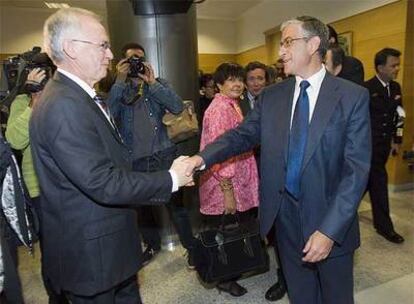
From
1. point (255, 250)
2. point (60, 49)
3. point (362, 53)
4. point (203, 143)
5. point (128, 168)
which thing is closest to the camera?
point (60, 49)

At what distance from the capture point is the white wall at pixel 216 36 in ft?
24.9

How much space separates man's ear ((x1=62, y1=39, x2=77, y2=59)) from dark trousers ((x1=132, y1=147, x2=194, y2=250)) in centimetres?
118

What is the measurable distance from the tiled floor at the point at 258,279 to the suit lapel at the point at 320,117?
49.5 inches

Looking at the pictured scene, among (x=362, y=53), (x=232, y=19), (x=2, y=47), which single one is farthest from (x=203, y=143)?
(x=232, y=19)

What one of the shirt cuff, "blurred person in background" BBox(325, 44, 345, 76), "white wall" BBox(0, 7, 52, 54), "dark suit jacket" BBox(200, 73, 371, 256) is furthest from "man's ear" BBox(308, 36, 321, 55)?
"white wall" BBox(0, 7, 52, 54)

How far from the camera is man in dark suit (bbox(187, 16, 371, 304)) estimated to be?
4.17 feet

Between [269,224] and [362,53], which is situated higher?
[362,53]

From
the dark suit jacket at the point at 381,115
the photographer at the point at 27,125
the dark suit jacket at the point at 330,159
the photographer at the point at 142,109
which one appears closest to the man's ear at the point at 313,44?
the dark suit jacket at the point at 330,159

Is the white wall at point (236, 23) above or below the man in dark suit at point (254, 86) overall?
above

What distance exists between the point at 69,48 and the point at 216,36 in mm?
6945

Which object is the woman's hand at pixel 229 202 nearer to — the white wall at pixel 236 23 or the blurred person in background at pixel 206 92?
the blurred person in background at pixel 206 92

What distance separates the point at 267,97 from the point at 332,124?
340 millimetres

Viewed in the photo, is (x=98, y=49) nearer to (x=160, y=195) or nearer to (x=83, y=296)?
(x=160, y=195)

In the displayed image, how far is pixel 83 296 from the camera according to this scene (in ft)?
4.17
